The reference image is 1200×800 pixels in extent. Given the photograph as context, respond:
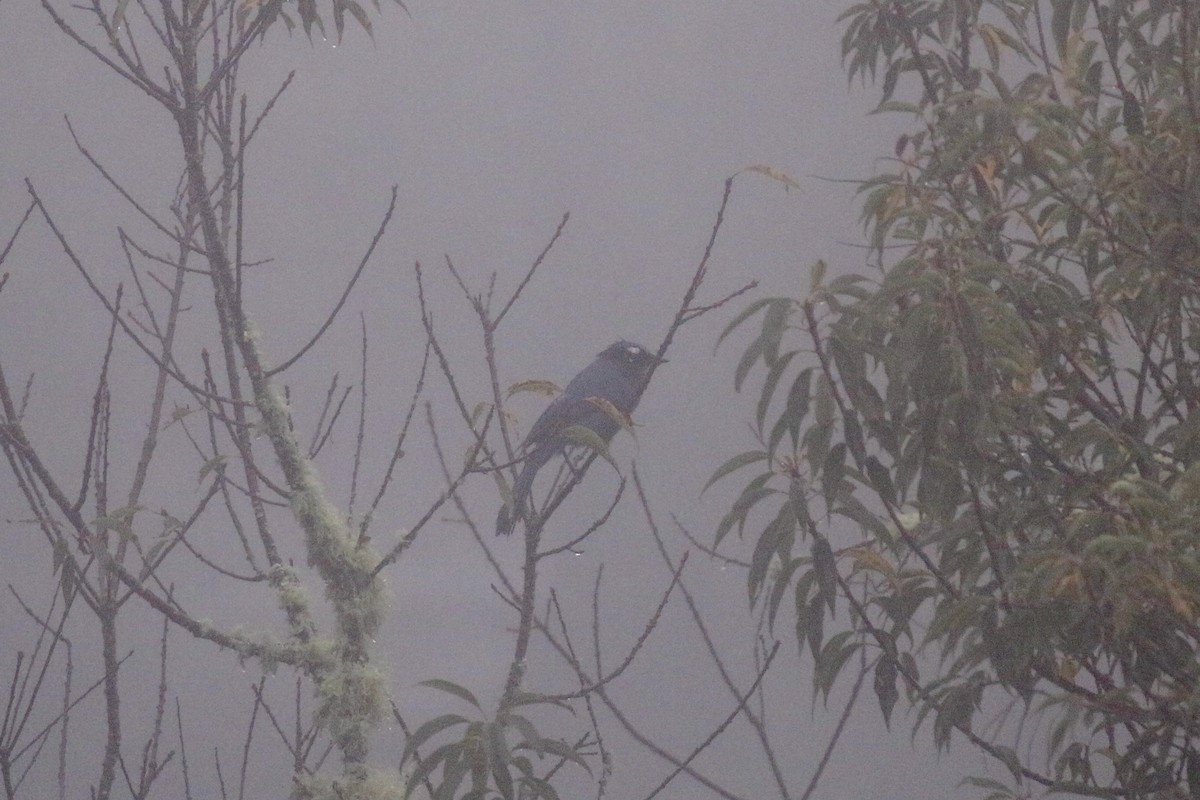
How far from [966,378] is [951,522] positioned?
11.8 inches

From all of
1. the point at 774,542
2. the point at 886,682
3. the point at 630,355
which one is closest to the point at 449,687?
the point at 774,542

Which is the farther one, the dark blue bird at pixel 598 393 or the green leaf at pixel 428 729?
the dark blue bird at pixel 598 393

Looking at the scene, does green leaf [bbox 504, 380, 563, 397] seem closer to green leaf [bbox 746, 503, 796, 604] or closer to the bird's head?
green leaf [bbox 746, 503, 796, 604]

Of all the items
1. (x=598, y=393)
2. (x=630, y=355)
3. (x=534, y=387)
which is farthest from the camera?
(x=630, y=355)

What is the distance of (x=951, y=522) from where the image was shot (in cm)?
131

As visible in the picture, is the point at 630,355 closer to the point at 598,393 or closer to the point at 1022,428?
the point at 598,393

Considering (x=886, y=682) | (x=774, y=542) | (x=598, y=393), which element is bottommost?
(x=886, y=682)

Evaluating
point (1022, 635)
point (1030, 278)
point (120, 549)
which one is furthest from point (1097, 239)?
point (120, 549)

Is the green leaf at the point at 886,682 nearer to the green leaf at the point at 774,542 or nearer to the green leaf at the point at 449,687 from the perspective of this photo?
the green leaf at the point at 774,542

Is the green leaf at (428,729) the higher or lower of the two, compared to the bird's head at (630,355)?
lower

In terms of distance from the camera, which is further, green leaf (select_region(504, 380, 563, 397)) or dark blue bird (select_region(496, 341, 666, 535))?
dark blue bird (select_region(496, 341, 666, 535))

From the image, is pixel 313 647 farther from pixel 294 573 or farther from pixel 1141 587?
pixel 1141 587

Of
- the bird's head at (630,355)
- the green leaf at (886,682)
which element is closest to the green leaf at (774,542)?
the green leaf at (886,682)

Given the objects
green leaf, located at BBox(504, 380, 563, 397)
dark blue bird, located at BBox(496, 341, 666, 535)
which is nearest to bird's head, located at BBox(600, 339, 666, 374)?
dark blue bird, located at BBox(496, 341, 666, 535)
